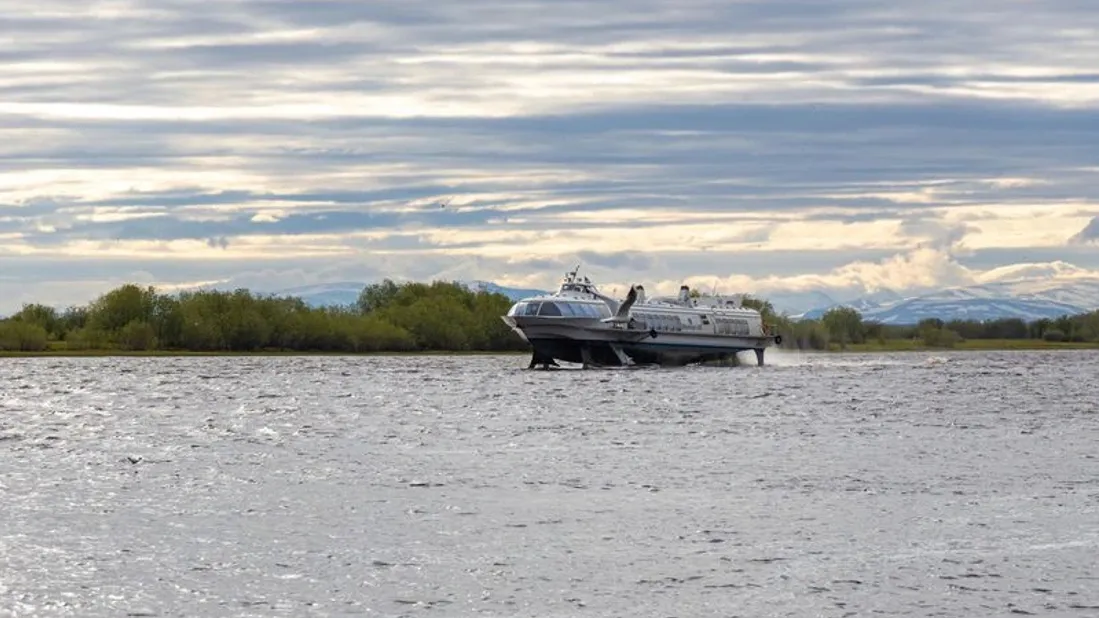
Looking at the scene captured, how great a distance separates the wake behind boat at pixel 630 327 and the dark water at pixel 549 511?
47.8 metres

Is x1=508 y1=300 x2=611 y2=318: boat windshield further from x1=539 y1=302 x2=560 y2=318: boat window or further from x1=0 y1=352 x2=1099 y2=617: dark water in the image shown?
x1=0 y1=352 x2=1099 y2=617: dark water

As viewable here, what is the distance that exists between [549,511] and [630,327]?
95658 millimetres

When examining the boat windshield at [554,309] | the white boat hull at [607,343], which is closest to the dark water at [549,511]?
the boat windshield at [554,309]

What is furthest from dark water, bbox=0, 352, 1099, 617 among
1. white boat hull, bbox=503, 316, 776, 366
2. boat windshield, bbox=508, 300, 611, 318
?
white boat hull, bbox=503, 316, 776, 366

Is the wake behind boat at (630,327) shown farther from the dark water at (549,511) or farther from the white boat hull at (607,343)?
the dark water at (549,511)

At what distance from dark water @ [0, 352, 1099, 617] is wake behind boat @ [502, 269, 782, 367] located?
47845 mm

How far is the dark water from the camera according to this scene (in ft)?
91.5

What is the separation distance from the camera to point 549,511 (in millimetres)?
38688

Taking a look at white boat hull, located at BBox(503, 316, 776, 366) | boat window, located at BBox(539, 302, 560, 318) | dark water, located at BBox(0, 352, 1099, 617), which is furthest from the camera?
white boat hull, located at BBox(503, 316, 776, 366)

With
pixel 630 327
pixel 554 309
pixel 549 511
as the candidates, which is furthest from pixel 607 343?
pixel 549 511

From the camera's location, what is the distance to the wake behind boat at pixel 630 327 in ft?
422

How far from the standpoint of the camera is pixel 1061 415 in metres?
76.0

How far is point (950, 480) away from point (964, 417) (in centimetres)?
2969

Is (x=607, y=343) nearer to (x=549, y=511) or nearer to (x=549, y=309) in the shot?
(x=549, y=309)
